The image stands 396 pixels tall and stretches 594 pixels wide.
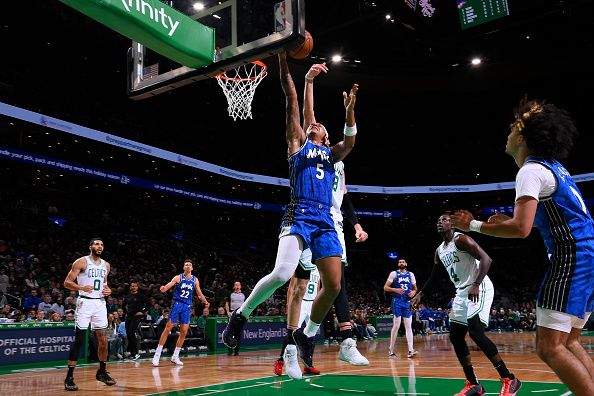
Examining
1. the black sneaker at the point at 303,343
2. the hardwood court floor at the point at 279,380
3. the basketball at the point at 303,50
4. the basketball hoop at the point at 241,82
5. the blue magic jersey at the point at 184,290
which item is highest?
the basketball hoop at the point at 241,82

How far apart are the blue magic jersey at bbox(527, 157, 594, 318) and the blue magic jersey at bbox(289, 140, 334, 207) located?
2.11 m

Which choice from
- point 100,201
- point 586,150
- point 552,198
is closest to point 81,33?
point 100,201

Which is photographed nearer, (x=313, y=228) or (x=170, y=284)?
(x=313, y=228)

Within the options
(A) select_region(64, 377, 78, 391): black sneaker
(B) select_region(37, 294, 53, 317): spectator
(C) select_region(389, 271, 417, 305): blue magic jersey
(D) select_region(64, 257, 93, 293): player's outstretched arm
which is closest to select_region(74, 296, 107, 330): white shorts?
(D) select_region(64, 257, 93, 293): player's outstretched arm

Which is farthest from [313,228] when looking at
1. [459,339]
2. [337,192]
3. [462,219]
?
[459,339]

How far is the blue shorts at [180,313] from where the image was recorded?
479 inches

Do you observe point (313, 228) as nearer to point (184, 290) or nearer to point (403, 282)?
point (184, 290)

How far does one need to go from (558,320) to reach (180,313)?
1014 cm

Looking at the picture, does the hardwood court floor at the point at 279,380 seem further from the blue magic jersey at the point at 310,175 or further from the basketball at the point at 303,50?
the basketball at the point at 303,50

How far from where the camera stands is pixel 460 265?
267 inches

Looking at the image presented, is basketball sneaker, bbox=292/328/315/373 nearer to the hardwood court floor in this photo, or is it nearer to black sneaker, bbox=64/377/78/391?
the hardwood court floor

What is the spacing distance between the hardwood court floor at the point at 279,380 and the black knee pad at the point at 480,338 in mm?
648

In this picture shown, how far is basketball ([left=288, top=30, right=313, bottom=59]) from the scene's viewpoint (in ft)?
19.0

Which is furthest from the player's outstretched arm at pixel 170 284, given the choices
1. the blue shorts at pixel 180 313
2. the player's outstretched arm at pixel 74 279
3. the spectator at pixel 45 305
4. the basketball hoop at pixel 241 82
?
the spectator at pixel 45 305
